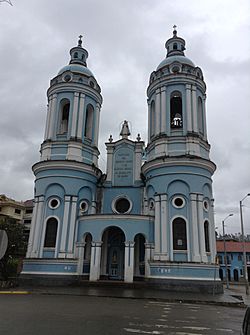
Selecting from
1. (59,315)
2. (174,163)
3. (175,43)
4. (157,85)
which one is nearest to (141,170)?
(174,163)

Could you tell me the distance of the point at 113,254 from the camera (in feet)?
88.4

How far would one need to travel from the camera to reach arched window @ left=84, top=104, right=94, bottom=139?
2972 centimetres

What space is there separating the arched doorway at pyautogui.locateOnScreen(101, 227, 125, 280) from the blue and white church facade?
0.08m

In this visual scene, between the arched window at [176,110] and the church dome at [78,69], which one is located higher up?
the church dome at [78,69]

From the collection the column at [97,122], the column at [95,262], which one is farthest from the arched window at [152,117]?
the column at [95,262]

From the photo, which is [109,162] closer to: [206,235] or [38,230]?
[38,230]

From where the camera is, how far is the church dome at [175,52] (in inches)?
1133

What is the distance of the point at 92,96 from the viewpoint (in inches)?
1176

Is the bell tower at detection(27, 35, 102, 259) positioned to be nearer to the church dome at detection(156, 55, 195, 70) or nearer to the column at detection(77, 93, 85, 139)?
the column at detection(77, 93, 85, 139)

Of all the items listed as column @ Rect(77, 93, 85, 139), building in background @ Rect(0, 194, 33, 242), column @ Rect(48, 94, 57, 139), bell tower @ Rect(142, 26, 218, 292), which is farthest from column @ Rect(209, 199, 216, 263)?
building in background @ Rect(0, 194, 33, 242)

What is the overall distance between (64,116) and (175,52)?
1160cm

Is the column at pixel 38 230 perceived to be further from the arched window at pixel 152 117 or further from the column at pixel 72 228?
the arched window at pixel 152 117

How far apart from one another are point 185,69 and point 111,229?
14478 mm

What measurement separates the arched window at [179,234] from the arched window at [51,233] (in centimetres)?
878
